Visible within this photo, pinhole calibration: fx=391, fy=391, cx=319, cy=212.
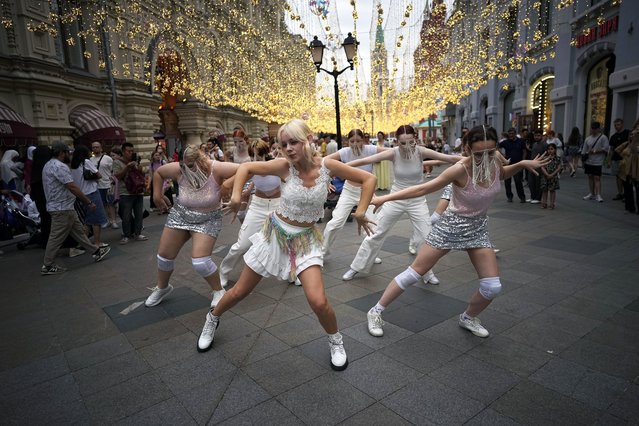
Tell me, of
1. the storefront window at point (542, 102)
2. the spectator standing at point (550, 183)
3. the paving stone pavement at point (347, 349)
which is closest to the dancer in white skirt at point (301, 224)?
the paving stone pavement at point (347, 349)

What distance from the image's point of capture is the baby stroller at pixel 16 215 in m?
8.14

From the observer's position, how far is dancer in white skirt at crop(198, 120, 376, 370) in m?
2.95

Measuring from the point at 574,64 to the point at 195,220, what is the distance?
741 inches

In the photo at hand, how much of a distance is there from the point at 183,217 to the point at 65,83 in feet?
42.3

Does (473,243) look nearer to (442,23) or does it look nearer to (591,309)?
(591,309)

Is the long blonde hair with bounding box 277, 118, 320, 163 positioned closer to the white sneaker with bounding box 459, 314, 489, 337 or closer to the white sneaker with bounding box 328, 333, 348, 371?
the white sneaker with bounding box 328, 333, 348, 371

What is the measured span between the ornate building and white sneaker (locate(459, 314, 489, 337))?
10.7 metres

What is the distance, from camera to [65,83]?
13.6 meters

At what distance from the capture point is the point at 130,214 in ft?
26.5

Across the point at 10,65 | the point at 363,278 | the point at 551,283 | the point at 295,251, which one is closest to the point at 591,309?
the point at 551,283

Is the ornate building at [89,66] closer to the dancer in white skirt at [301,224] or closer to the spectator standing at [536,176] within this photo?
the spectator standing at [536,176]

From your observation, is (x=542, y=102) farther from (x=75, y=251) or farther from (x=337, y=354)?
(x=337, y=354)

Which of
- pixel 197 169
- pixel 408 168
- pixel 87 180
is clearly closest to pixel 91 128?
pixel 87 180

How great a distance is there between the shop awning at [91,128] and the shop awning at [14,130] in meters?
2.66
